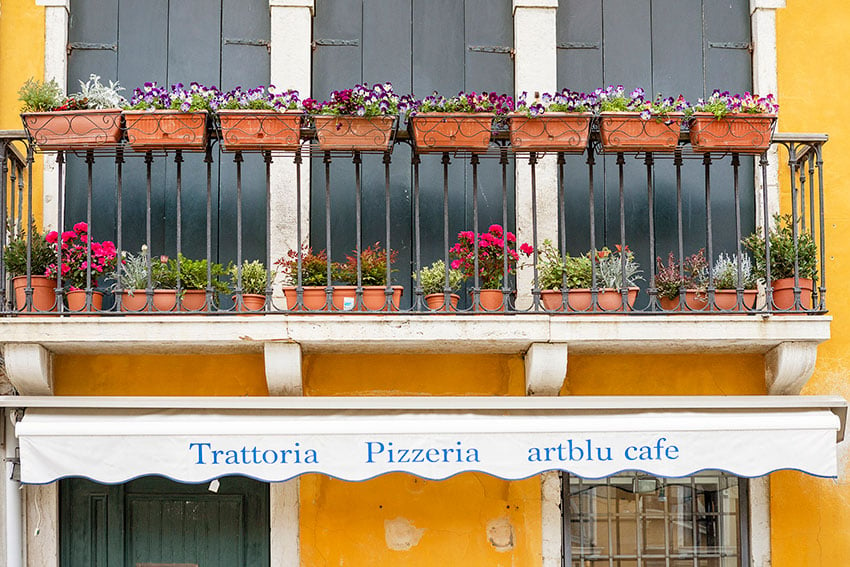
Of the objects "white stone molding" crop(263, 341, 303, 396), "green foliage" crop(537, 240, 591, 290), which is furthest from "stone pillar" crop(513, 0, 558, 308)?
"white stone molding" crop(263, 341, 303, 396)

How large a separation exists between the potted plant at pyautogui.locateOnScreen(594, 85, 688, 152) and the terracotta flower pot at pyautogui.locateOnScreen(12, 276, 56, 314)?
3.34 metres

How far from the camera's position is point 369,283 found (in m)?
6.81

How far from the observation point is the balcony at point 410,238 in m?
6.53

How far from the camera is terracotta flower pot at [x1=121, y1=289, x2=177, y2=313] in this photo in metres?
6.59

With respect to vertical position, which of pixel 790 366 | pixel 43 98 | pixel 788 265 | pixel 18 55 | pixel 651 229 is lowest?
pixel 790 366

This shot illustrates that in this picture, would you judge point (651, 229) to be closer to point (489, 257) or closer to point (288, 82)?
point (489, 257)

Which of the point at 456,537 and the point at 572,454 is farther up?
the point at 572,454

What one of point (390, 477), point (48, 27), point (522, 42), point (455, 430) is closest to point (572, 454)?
point (455, 430)

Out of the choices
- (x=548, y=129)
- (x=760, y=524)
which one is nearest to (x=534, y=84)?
(x=548, y=129)

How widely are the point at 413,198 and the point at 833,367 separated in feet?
9.47

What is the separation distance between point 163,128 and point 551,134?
2.23 m

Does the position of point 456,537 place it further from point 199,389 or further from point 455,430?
point 199,389

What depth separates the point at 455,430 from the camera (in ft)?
21.1

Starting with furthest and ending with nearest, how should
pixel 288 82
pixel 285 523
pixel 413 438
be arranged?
pixel 288 82 → pixel 285 523 → pixel 413 438
